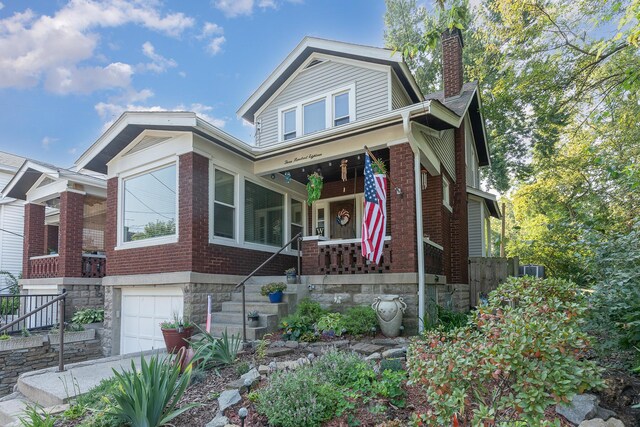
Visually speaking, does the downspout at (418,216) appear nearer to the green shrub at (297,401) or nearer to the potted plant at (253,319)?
the potted plant at (253,319)

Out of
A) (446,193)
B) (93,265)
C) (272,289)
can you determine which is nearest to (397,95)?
(446,193)

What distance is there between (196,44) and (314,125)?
186 inches

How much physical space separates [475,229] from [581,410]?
10728 mm

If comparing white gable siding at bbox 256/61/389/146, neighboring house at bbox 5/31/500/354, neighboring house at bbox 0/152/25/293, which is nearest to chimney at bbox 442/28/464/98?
neighboring house at bbox 5/31/500/354

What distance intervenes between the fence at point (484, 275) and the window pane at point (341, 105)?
5583mm

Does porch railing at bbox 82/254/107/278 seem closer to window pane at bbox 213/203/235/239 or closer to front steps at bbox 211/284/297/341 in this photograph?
window pane at bbox 213/203/235/239

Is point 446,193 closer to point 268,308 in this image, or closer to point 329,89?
point 329,89

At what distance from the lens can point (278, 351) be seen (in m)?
5.35

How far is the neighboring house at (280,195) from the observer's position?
7344 mm

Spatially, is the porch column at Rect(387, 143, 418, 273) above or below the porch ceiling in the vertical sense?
below

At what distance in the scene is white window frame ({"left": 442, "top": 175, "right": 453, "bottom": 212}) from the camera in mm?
9438

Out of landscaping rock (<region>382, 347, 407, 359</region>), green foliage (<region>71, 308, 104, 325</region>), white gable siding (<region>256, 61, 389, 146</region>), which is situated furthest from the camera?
green foliage (<region>71, 308, 104, 325</region>)

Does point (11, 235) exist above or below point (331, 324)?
above

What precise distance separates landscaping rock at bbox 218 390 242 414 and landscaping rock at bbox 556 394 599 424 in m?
2.95
